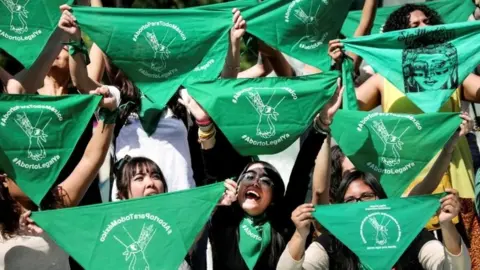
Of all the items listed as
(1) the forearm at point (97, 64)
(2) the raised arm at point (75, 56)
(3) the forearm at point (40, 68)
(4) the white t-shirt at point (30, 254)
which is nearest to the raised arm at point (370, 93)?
(1) the forearm at point (97, 64)

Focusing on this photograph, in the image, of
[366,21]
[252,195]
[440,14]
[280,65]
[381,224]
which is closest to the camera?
[381,224]

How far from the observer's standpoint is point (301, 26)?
8359 millimetres

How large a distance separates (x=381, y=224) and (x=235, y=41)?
1.40m

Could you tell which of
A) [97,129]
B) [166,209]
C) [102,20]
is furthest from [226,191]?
[102,20]

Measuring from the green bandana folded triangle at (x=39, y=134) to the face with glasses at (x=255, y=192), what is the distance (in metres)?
0.97

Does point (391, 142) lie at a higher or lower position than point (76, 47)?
lower

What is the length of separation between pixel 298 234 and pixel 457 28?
1.62 meters

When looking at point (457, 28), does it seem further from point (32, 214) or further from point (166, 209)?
point (32, 214)

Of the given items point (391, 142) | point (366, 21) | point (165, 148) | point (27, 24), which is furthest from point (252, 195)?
point (27, 24)

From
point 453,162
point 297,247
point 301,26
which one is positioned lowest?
point 297,247

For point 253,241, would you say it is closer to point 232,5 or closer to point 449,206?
point 449,206

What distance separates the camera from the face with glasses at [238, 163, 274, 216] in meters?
7.90

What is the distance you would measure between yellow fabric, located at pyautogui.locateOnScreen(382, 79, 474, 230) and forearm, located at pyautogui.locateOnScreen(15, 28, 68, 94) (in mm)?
2029

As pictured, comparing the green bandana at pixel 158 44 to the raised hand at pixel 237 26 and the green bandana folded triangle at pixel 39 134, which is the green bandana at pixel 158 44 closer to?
the raised hand at pixel 237 26
